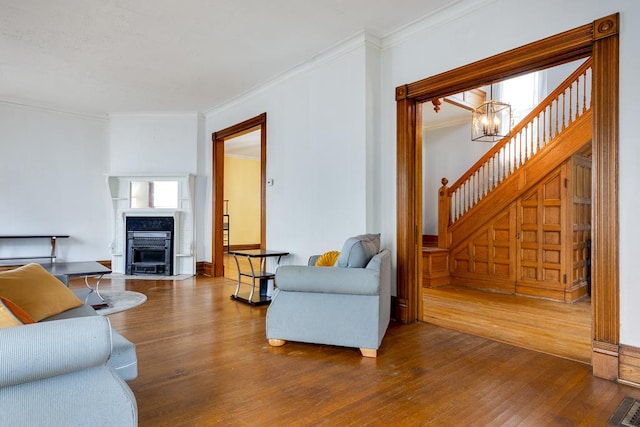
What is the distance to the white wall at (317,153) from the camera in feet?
13.5

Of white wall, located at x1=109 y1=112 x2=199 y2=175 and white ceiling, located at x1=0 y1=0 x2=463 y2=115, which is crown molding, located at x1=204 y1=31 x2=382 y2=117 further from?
white wall, located at x1=109 y1=112 x2=199 y2=175

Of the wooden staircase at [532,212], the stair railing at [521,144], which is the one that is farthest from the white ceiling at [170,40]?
the wooden staircase at [532,212]

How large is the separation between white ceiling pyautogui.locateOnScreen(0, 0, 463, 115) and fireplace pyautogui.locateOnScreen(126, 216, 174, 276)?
2223 mm

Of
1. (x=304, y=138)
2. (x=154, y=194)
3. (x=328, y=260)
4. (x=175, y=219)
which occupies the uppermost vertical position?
(x=304, y=138)

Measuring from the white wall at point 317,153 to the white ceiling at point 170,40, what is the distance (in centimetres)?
28

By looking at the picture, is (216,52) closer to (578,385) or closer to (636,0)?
(636,0)

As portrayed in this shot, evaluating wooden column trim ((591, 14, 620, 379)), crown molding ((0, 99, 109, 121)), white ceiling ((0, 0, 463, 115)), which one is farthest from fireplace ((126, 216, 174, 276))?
wooden column trim ((591, 14, 620, 379))

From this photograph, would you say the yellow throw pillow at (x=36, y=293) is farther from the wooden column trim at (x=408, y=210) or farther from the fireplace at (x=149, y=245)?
the fireplace at (x=149, y=245)

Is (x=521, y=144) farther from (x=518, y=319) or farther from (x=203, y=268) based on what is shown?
(x=203, y=268)

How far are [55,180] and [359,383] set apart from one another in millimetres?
6907

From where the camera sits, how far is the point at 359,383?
8.17ft

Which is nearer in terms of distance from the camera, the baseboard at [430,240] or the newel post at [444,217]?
the newel post at [444,217]

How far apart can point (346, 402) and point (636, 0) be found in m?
3.11

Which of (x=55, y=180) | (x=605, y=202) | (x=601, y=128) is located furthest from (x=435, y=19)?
(x=55, y=180)
